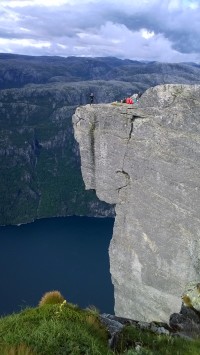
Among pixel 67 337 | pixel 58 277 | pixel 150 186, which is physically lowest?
pixel 58 277

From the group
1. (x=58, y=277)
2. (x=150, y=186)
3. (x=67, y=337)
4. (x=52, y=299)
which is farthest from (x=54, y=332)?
(x=58, y=277)

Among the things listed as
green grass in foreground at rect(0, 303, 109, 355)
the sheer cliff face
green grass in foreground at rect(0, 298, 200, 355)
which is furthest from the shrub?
the sheer cliff face

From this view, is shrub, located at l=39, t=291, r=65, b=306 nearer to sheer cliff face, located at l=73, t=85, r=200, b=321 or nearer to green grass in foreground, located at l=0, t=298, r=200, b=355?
green grass in foreground, located at l=0, t=298, r=200, b=355

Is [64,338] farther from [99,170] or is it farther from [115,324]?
[99,170]

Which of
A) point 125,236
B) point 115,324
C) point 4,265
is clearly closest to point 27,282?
point 4,265

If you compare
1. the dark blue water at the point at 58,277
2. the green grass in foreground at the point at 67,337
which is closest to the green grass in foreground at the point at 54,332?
the green grass in foreground at the point at 67,337

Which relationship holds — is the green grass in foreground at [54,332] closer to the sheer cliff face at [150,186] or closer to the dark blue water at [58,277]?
the sheer cliff face at [150,186]

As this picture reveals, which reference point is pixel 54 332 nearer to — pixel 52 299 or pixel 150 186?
pixel 52 299

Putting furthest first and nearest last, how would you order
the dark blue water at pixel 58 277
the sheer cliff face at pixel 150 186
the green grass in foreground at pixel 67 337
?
the dark blue water at pixel 58 277, the sheer cliff face at pixel 150 186, the green grass in foreground at pixel 67 337
